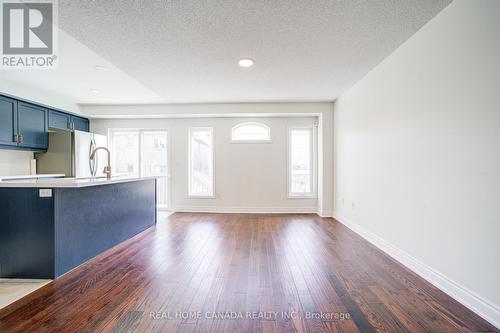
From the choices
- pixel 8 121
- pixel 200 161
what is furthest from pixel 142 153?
pixel 8 121

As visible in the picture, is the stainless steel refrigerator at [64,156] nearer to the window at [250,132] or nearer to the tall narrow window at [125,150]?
the tall narrow window at [125,150]

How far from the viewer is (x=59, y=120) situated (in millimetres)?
4672

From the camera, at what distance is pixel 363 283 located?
2.13 m

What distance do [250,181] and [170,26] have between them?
3605mm

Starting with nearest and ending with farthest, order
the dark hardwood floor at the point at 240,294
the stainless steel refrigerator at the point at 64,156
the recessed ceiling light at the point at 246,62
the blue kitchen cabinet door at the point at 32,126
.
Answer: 1. the dark hardwood floor at the point at 240,294
2. the recessed ceiling light at the point at 246,62
3. the blue kitchen cabinet door at the point at 32,126
4. the stainless steel refrigerator at the point at 64,156

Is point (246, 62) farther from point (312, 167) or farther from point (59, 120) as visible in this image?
point (59, 120)

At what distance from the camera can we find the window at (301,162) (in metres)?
5.35

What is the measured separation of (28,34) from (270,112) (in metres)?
3.73

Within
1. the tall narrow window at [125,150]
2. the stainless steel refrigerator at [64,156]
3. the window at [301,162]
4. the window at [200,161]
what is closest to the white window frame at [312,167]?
the window at [301,162]

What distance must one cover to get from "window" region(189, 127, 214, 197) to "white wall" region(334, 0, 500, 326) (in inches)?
137

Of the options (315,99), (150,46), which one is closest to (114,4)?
(150,46)

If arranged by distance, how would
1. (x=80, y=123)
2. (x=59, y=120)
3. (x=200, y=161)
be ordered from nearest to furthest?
(x=59, y=120) < (x=80, y=123) < (x=200, y=161)

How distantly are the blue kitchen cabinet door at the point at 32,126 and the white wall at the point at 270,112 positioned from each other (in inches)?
34.6

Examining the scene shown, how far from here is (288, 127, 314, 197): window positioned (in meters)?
5.35
